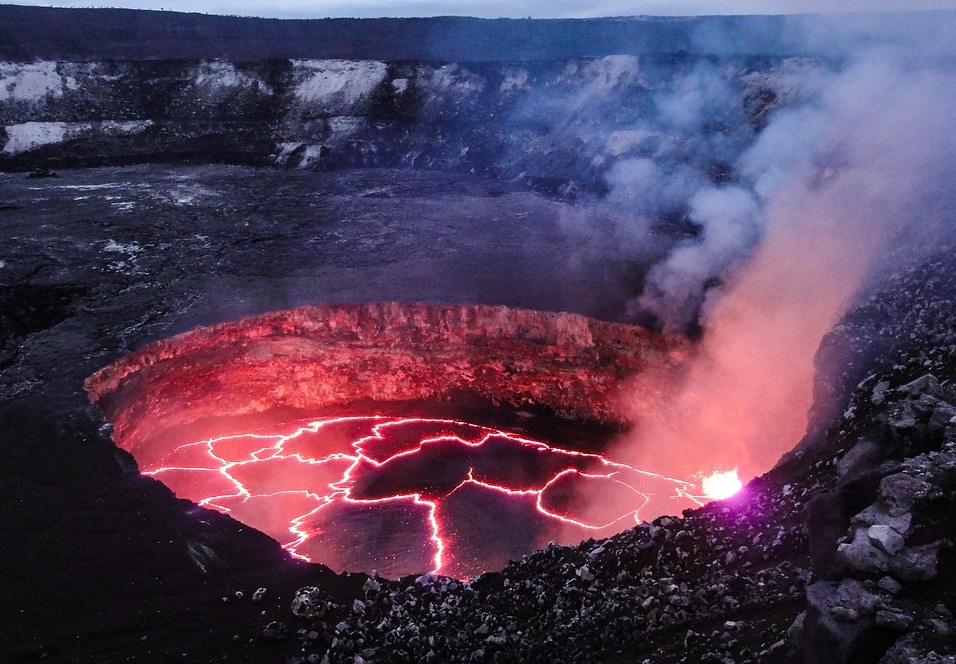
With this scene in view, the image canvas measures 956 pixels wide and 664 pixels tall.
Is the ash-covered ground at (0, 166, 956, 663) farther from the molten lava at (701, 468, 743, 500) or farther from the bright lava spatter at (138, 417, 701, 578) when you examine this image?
the molten lava at (701, 468, 743, 500)

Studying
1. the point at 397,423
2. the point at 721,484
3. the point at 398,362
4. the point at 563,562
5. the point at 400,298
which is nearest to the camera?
the point at 563,562

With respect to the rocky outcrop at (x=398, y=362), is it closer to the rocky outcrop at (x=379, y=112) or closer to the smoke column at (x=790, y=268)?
the smoke column at (x=790, y=268)

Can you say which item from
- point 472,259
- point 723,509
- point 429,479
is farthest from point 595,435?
point 723,509

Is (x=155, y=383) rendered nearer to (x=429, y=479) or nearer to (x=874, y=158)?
(x=429, y=479)

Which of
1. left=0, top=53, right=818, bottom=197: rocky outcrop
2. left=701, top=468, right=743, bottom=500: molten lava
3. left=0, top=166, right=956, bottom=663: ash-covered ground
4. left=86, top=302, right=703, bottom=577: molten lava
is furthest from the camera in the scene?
left=0, top=53, right=818, bottom=197: rocky outcrop

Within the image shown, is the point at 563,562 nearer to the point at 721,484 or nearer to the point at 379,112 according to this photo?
the point at 721,484

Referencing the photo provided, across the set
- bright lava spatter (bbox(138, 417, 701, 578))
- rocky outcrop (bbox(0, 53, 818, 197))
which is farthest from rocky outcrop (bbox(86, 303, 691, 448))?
rocky outcrop (bbox(0, 53, 818, 197))

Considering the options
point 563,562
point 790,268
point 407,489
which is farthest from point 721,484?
point 563,562
